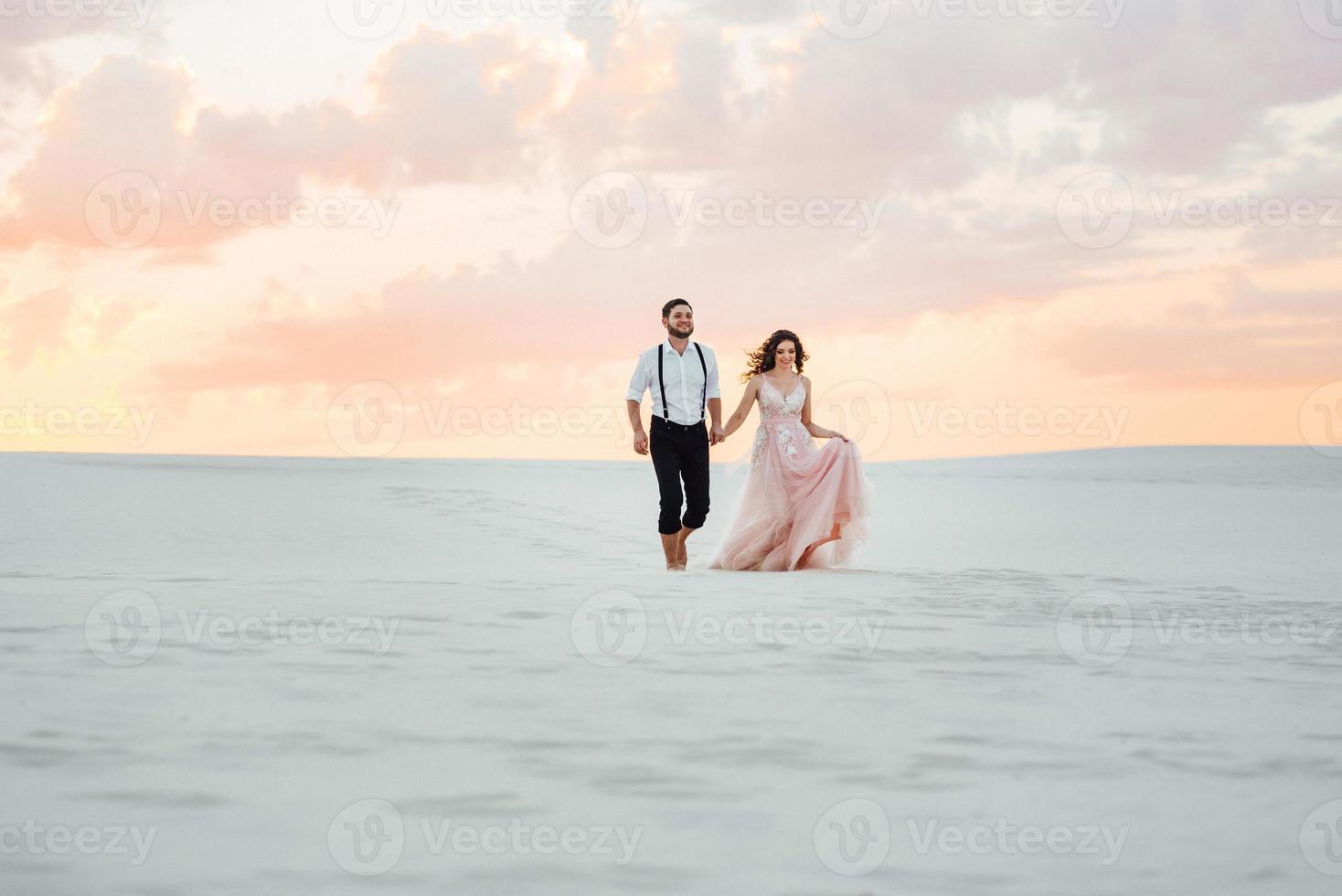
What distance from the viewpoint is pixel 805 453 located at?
9547 mm

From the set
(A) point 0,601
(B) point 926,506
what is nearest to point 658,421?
(A) point 0,601

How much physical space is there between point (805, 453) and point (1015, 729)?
5506mm

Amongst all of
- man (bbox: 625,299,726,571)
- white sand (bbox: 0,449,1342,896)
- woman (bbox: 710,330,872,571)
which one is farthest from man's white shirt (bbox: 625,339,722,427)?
white sand (bbox: 0,449,1342,896)

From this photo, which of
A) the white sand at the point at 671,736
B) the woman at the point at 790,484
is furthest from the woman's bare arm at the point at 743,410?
the white sand at the point at 671,736

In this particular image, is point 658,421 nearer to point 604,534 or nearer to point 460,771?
point 604,534

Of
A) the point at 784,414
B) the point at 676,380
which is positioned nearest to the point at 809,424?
the point at 784,414

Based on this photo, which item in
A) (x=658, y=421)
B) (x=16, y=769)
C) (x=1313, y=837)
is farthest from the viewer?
(x=658, y=421)

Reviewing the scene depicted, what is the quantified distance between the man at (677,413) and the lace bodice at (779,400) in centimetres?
35

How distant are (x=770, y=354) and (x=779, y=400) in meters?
0.34

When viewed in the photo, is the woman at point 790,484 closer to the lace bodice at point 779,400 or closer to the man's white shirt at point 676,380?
the lace bodice at point 779,400

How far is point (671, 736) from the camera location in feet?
12.7

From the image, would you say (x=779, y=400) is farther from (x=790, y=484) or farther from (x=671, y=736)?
(x=671, y=736)

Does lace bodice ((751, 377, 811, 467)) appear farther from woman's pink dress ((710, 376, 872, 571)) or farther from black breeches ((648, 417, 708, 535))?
black breeches ((648, 417, 708, 535))

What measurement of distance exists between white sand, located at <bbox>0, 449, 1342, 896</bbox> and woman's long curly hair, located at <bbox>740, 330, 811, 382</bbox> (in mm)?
1634
